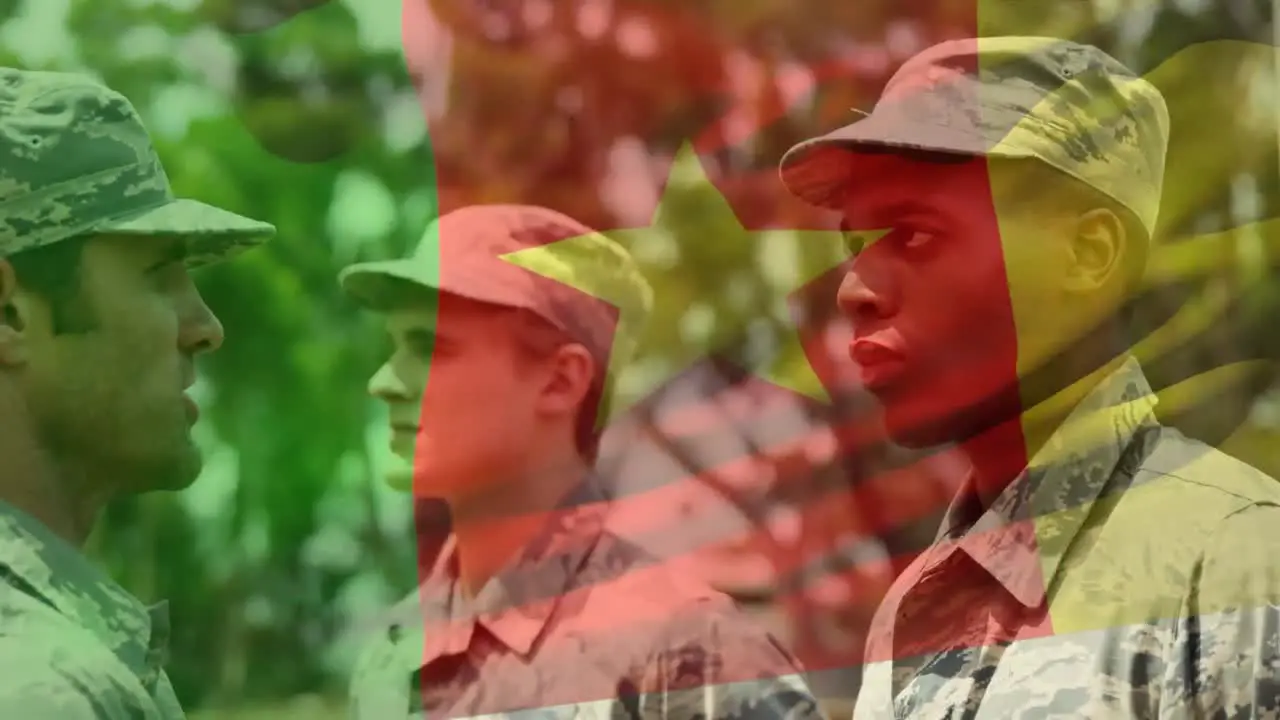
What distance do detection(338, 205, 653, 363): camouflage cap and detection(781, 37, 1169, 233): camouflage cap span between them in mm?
183

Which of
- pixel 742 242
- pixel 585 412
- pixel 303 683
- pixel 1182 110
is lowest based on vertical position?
pixel 303 683

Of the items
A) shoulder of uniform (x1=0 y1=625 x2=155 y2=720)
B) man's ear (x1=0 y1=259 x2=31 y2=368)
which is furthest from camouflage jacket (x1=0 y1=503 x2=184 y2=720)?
man's ear (x1=0 y1=259 x2=31 y2=368)

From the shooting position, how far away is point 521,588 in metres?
1.13

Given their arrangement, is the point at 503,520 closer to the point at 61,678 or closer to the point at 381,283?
the point at 381,283

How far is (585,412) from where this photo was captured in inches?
45.7

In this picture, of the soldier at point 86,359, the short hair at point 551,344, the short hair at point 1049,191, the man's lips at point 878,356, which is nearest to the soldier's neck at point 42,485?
the soldier at point 86,359

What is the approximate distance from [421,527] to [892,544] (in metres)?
0.40

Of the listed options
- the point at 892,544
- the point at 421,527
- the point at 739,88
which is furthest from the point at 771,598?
the point at 739,88

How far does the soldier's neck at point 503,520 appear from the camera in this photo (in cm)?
114

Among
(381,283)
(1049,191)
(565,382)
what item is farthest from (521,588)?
(1049,191)

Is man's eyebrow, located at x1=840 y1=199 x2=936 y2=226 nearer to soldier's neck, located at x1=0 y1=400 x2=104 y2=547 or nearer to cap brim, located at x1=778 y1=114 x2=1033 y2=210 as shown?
cap brim, located at x1=778 y1=114 x2=1033 y2=210

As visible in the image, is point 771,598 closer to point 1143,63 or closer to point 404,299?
point 404,299

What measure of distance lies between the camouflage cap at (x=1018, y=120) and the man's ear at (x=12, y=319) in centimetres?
63

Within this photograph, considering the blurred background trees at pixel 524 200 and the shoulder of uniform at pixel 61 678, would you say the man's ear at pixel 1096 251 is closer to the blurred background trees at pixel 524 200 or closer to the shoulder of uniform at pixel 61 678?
the blurred background trees at pixel 524 200
